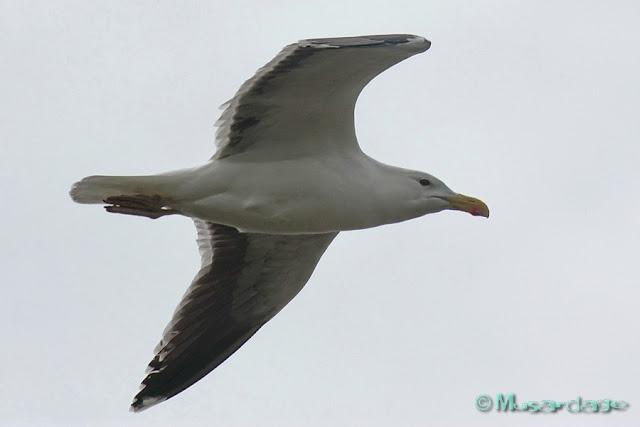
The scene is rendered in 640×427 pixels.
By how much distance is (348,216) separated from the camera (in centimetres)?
1004

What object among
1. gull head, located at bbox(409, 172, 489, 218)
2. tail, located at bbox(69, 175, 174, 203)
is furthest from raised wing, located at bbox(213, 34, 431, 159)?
gull head, located at bbox(409, 172, 489, 218)

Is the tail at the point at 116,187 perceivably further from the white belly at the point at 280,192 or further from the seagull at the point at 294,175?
the white belly at the point at 280,192

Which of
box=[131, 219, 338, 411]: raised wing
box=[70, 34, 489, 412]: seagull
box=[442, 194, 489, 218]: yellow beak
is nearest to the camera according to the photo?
box=[70, 34, 489, 412]: seagull

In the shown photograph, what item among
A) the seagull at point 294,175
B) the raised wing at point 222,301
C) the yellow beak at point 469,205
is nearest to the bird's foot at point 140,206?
the seagull at point 294,175

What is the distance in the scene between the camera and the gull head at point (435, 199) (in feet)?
33.8

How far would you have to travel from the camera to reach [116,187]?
10.0 metres

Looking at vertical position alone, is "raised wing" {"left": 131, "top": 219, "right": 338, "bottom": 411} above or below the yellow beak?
below

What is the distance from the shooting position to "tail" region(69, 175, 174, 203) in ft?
32.6

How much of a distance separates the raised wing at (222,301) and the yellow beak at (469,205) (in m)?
1.38

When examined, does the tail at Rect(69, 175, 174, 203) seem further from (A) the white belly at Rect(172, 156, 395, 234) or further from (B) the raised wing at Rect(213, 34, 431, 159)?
(B) the raised wing at Rect(213, 34, 431, 159)

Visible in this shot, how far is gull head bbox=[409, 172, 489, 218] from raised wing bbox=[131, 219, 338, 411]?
1.28 meters

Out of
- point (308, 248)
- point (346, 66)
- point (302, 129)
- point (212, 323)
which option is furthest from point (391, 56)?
point (212, 323)

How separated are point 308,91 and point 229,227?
83.5 inches

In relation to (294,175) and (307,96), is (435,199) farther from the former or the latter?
(307,96)
